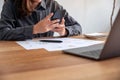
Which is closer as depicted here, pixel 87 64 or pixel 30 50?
pixel 87 64

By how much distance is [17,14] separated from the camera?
175 cm

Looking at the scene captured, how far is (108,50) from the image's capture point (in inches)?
35.1

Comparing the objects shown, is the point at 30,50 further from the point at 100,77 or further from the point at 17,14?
the point at 17,14

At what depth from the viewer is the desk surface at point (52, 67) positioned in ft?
2.39

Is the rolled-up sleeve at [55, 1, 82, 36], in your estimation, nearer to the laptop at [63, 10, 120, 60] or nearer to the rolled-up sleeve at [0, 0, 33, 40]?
the rolled-up sleeve at [0, 0, 33, 40]

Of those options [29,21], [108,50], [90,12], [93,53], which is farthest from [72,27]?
[90,12]

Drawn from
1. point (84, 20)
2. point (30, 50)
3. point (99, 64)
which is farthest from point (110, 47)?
point (84, 20)

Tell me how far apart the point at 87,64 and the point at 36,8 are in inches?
41.8

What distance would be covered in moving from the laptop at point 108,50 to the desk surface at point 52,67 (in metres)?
0.02

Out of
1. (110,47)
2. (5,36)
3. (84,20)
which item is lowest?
(84,20)

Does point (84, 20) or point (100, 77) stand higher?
point (100, 77)

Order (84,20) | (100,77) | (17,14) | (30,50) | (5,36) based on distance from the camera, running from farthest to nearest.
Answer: (84,20) < (17,14) < (5,36) < (30,50) < (100,77)

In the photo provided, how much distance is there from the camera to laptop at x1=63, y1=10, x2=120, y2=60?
825 mm

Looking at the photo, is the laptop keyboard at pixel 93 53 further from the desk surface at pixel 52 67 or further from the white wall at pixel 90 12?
the white wall at pixel 90 12
